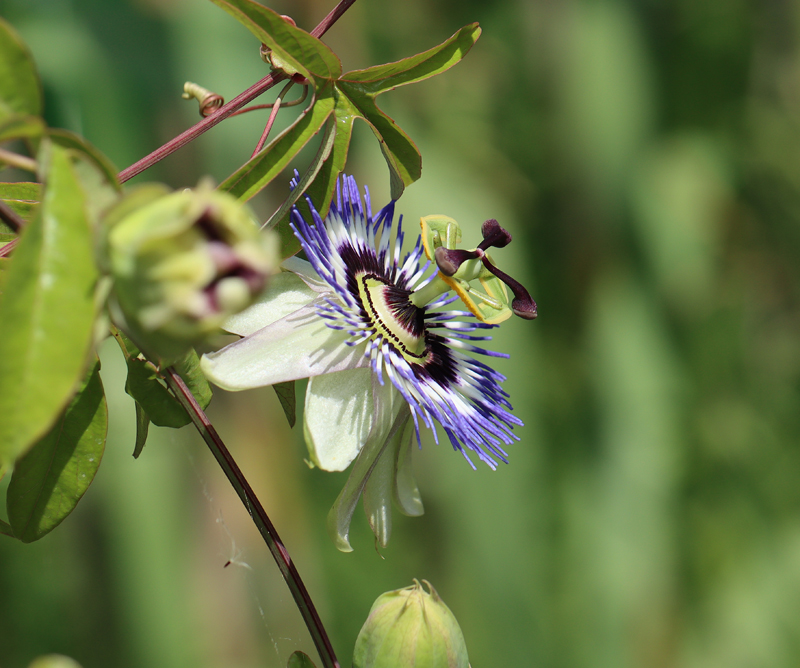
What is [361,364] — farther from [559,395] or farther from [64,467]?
[559,395]

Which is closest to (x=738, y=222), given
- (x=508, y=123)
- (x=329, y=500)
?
(x=508, y=123)

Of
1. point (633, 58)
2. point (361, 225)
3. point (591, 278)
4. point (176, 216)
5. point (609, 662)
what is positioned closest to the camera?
point (176, 216)

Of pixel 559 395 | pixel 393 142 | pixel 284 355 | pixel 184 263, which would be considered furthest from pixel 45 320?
pixel 559 395

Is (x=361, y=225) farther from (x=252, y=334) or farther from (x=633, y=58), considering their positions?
(x=633, y=58)

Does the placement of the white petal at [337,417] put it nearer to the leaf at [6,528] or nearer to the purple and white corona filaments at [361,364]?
the purple and white corona filaments at [361,364]

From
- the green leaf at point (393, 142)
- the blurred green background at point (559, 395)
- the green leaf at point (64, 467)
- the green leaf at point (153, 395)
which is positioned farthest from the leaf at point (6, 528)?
the blurred green background at point (559, 395)

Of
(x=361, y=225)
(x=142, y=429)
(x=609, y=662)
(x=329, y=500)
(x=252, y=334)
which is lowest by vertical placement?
(x=329, y=500)
